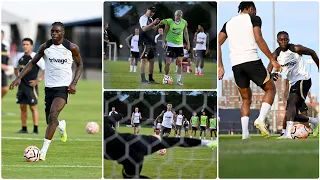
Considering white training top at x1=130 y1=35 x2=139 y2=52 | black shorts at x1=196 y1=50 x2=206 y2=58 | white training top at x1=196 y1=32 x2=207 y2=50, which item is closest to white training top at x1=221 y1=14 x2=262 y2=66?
white training top at x1=196 y1=32 x2=207 y2=50

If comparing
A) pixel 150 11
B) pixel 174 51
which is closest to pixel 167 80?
pixel 174 51

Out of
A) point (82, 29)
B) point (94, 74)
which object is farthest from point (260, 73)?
point (94, 74)

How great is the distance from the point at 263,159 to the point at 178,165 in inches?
35.2

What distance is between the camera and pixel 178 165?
26.7ft

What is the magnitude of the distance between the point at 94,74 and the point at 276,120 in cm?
2801

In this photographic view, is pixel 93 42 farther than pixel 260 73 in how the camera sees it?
Yes

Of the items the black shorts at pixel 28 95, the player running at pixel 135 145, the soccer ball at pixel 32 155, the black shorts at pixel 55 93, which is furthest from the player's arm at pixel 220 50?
the black shorts at pixel 28 95

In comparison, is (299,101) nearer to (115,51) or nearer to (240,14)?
(240,14)

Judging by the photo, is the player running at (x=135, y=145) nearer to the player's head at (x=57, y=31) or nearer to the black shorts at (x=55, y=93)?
the black shorts at (x=55, y=93)

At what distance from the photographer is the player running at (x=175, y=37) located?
858 cm

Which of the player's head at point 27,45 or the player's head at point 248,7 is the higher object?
the player's head at point 248,7

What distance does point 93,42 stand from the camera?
36.1 m

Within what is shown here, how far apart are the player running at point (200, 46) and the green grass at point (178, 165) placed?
2.93 ft

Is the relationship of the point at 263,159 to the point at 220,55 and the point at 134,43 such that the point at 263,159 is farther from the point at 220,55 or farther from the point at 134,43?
the point at 134,43
